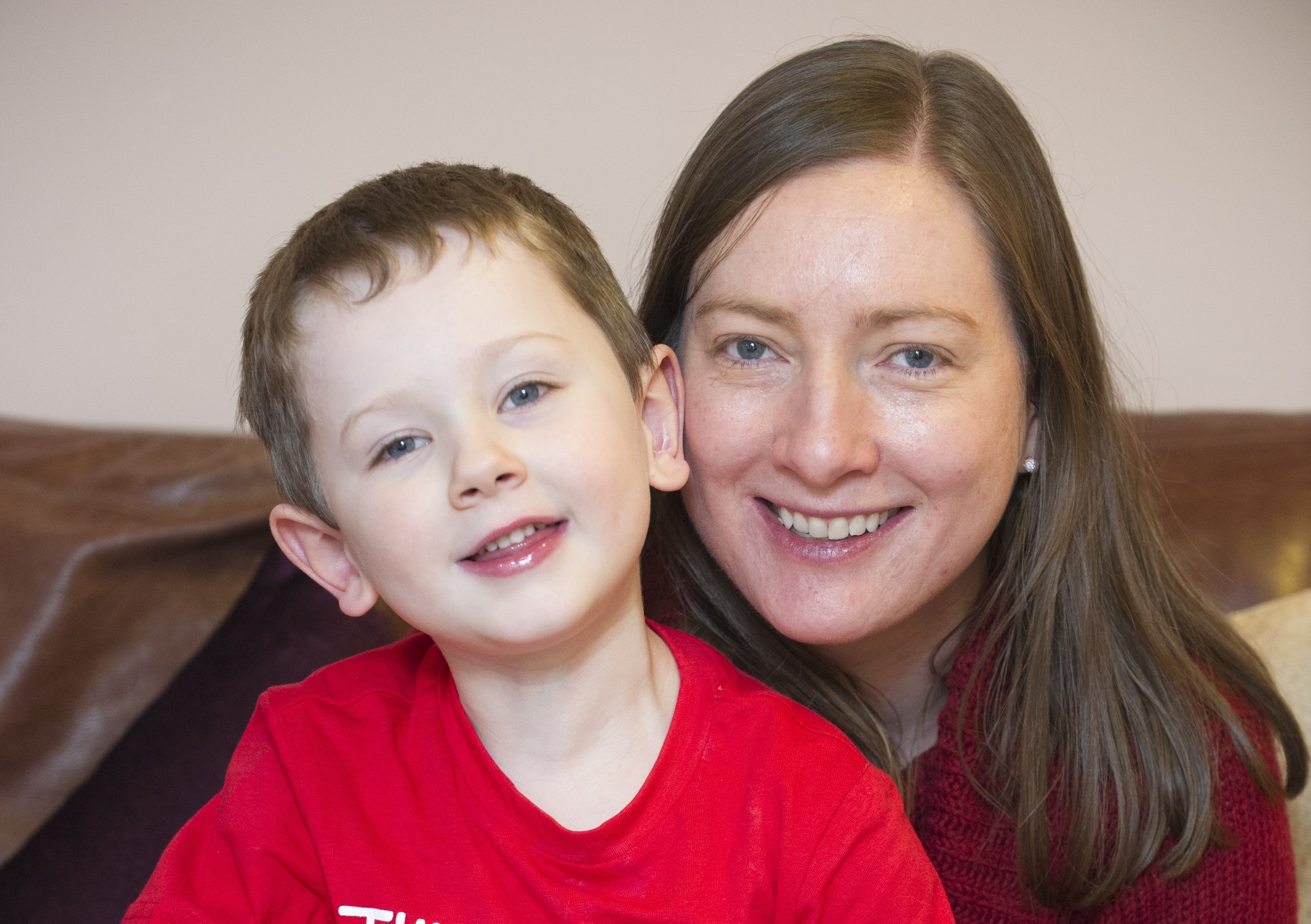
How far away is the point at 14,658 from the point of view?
1540 mm

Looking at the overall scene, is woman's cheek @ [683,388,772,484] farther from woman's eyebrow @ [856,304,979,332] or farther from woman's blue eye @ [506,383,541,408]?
woman's blue eye @ [506,383,541,408]

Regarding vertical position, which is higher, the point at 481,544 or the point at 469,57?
the point at 469,57

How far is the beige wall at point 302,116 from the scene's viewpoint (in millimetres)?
2133

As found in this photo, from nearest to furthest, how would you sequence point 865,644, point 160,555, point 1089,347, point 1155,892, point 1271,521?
point 1155,892 < point 1089,347 < point 865,644 < point 160,555 < point 1271,521

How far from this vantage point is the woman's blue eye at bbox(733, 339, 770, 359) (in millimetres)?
1346

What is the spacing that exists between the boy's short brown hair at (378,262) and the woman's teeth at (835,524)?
0.96ft

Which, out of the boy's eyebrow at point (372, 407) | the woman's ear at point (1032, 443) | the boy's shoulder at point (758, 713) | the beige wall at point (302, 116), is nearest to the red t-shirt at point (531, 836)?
the boy's shoulder at point (758, 713)

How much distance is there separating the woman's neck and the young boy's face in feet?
2.05

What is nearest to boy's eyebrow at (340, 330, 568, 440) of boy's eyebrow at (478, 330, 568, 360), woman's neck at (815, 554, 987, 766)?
boy's eyebrow at (478, 330, 568, 360)

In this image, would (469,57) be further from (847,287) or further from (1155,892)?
(1155,892)

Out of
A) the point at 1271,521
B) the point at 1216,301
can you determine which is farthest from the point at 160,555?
the point at 1216,301

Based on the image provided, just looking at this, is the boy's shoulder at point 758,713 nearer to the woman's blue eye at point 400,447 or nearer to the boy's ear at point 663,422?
the boy's ear at point 663,422

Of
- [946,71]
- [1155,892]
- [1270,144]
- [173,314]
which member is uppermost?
[946,71]

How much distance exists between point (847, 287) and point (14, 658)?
1.23m
